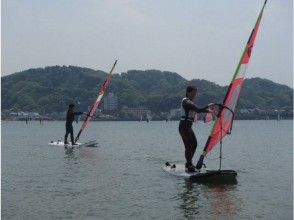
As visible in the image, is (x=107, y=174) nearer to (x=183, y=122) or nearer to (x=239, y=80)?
(x=183, y=122)

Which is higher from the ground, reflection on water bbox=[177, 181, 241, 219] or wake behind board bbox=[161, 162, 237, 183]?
wake behind board bbox=[161, 162, 237, 183]

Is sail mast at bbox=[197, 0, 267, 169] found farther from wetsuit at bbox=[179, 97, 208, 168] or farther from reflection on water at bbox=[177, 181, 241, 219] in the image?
reflection on water at bbox=[177, 181, 241, 219]

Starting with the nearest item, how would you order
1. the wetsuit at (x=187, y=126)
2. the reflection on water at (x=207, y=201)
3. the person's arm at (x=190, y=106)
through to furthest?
the reflection on water at (x=207, y=201) → the person's arm at (x=190, y=106) → the wetsuit at (x=187, y=126)

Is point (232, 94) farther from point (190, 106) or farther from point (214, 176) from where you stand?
point (214, 176)

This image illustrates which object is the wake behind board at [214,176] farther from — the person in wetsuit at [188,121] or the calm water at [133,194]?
the person in wetsuit at [188,121]

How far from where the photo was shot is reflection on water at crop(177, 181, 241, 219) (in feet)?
31.5

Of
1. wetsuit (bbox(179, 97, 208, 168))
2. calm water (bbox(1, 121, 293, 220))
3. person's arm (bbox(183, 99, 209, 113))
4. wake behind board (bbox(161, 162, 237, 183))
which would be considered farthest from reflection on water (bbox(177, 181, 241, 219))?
person's arm (bbox(183, 99, 209, 113))

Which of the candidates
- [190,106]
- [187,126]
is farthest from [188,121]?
[190,106]

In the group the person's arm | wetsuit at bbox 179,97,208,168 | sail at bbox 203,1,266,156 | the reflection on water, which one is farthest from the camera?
wetsuit at bbox 179,97,208,168

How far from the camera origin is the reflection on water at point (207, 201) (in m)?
9.60

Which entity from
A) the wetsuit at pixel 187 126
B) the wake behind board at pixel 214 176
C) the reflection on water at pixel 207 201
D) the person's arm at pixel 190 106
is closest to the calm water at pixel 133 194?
the reflection on water at pixel 207 201

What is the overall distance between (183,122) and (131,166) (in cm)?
422

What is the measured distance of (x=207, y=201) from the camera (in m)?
10.7

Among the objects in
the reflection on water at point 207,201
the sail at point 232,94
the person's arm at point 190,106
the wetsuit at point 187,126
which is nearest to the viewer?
the reflection on water at point 207,201
